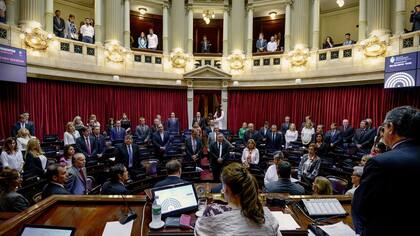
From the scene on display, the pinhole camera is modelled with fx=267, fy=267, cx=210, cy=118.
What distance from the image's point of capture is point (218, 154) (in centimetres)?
621

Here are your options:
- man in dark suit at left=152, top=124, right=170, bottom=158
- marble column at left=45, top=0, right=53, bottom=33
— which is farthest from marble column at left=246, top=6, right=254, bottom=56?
marble column at left=45, top=0, right=53, bottom=33

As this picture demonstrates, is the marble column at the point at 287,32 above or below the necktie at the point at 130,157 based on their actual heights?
above

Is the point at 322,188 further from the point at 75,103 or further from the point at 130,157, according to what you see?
the point at 75,103

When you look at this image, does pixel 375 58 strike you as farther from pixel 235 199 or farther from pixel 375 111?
pixel 235 199

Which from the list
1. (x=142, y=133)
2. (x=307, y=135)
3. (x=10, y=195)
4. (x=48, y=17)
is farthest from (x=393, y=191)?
(x=48, y=17)

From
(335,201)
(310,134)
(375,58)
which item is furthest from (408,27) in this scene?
(335,201)

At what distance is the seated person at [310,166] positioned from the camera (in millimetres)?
4961

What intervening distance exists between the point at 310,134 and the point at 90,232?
7.62 meters

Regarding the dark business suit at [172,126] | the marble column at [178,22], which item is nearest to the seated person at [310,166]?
the dark business suit at [172,126]

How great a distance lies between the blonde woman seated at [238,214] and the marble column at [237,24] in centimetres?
1149

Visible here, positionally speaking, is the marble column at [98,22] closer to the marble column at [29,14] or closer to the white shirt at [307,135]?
the marble column at [29,14]

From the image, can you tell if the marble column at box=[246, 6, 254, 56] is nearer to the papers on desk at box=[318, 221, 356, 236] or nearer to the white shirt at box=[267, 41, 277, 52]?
the white shirt at box=[267, 41, 277, 52]

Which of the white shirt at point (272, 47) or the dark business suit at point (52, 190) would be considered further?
the white shirt at point (272, 47)

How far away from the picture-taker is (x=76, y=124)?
7754 millimetres
